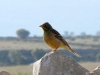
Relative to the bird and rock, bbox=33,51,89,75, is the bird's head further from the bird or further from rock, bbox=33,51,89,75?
rock, bbox=33,51,89,75

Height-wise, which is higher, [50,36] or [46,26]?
[46,26]

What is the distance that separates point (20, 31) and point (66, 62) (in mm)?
153001

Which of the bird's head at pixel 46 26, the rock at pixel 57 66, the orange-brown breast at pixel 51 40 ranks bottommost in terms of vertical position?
the rock at pixel 57 66

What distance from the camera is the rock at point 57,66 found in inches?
514

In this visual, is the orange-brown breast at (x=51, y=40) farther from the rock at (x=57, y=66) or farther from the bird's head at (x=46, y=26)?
the rock at (x=57, y=66)

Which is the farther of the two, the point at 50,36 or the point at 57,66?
the point at 50,36

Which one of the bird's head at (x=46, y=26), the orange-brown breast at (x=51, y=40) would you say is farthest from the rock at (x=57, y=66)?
the bird's head at (x=46, y=26)

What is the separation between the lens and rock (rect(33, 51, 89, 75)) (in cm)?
1305

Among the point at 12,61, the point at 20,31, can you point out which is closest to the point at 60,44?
the point at 12,61

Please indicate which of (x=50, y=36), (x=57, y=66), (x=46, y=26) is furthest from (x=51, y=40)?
(x=57, y=66)

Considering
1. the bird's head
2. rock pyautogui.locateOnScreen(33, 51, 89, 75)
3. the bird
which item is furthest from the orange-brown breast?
rock pyautogui.locateOnScreen(33, 51, 89, 75)

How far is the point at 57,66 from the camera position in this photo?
516 inches

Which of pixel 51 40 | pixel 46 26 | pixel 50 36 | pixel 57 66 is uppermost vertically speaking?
pixel 46 26

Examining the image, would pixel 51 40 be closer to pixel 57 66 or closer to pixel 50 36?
pixel 50 36
